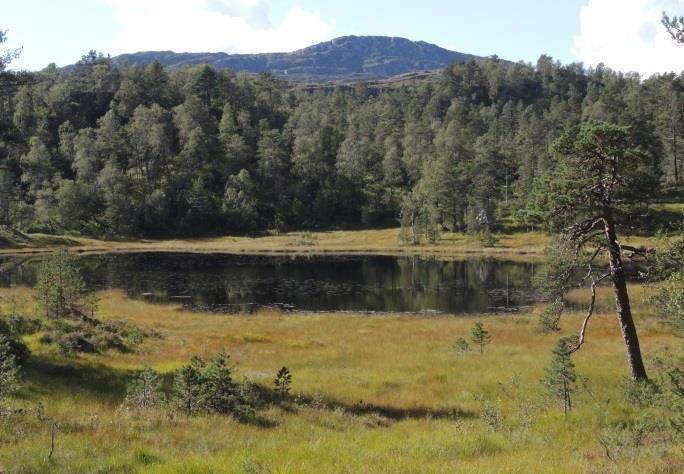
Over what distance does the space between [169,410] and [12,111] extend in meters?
192

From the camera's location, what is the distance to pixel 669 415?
18141mm

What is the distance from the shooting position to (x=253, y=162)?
167m

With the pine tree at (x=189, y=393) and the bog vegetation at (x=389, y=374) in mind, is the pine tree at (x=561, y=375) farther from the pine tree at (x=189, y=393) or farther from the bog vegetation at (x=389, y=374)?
the pine tree at (x=189, y=393)

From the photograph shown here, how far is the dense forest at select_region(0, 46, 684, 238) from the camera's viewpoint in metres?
130

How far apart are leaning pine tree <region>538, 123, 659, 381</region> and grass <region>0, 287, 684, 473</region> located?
4373 mm

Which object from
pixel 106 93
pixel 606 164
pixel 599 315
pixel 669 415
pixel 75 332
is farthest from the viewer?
pixel 106 93

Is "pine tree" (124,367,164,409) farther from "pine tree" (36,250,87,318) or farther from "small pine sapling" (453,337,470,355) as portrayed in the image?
"small pine sapling" (453,337,470,355)

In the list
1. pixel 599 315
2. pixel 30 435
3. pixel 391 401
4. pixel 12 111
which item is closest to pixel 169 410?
pixel 30 435

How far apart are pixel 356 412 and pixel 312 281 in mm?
54700

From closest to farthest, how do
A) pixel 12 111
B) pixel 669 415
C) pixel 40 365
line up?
pixel 669 415 → pixel 40 365 → pixel 12 111

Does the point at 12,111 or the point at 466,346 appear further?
the point at 12,111

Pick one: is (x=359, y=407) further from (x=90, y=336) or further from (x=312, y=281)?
(x=312, y=281)

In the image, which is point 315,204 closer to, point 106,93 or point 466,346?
point 106,93

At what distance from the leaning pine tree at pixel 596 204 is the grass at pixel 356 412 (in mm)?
4373
